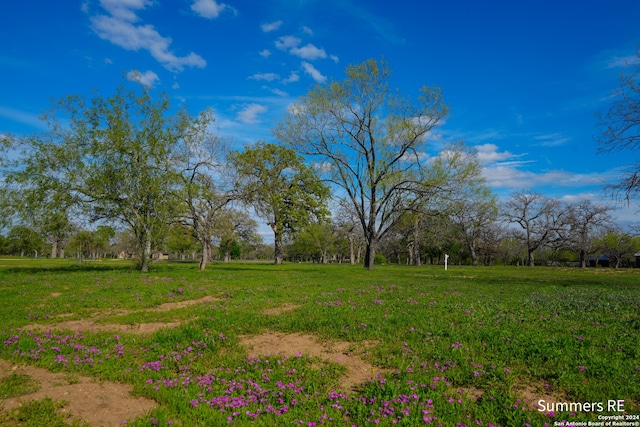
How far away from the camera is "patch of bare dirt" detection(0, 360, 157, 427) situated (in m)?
4.61

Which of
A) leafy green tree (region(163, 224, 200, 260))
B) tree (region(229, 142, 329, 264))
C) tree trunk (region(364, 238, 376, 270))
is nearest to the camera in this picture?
tree trunk (region(364, 238, 376, 270))

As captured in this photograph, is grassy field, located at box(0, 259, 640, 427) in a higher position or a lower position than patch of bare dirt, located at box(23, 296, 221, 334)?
higher

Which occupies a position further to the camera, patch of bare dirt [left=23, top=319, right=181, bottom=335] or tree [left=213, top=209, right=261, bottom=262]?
tree [left=213, top=209, right=261, bottom=262]

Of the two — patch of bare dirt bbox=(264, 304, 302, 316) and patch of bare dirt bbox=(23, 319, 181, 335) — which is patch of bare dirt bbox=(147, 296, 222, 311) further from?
patch of bare dirt bbox=(264, 304, 302, 316)

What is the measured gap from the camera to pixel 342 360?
6.63 meters

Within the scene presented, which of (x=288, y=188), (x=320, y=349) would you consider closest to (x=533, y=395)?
(x=320, y=349)

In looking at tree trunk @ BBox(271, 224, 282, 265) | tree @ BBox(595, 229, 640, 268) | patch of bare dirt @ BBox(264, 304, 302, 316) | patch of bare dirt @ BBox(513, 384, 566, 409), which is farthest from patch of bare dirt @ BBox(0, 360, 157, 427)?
tree @ BBox(595, 229, 640, 268)

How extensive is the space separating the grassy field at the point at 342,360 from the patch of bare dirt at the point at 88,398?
161 mm

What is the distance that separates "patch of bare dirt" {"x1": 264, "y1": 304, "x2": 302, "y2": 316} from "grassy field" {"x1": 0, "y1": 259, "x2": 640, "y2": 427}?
0.08 meters

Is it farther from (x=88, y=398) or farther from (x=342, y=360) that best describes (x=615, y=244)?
(x=88, y=398)

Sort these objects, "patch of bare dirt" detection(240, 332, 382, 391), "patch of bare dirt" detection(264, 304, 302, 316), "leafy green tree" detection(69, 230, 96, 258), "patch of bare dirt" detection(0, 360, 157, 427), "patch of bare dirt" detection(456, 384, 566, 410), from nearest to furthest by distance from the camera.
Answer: "patch of bare dirt" detection(0, 360, 157, 427)
"patch of bare dirt" detection(456, 384, 566, 410)
"patch of bare dirt" detection(240, 332, 382, 391)
"patch of bare dirt" detection(264, 304, 302, 316)
"leafy green tree" detection(69, 230, 96, 258)

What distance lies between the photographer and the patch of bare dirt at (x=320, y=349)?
19.7 ft

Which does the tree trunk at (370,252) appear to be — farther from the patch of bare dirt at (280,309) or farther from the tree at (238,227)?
the tree at (238,227)

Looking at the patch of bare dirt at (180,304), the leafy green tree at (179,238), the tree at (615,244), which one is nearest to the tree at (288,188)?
the leafy green tree at (179,238)
